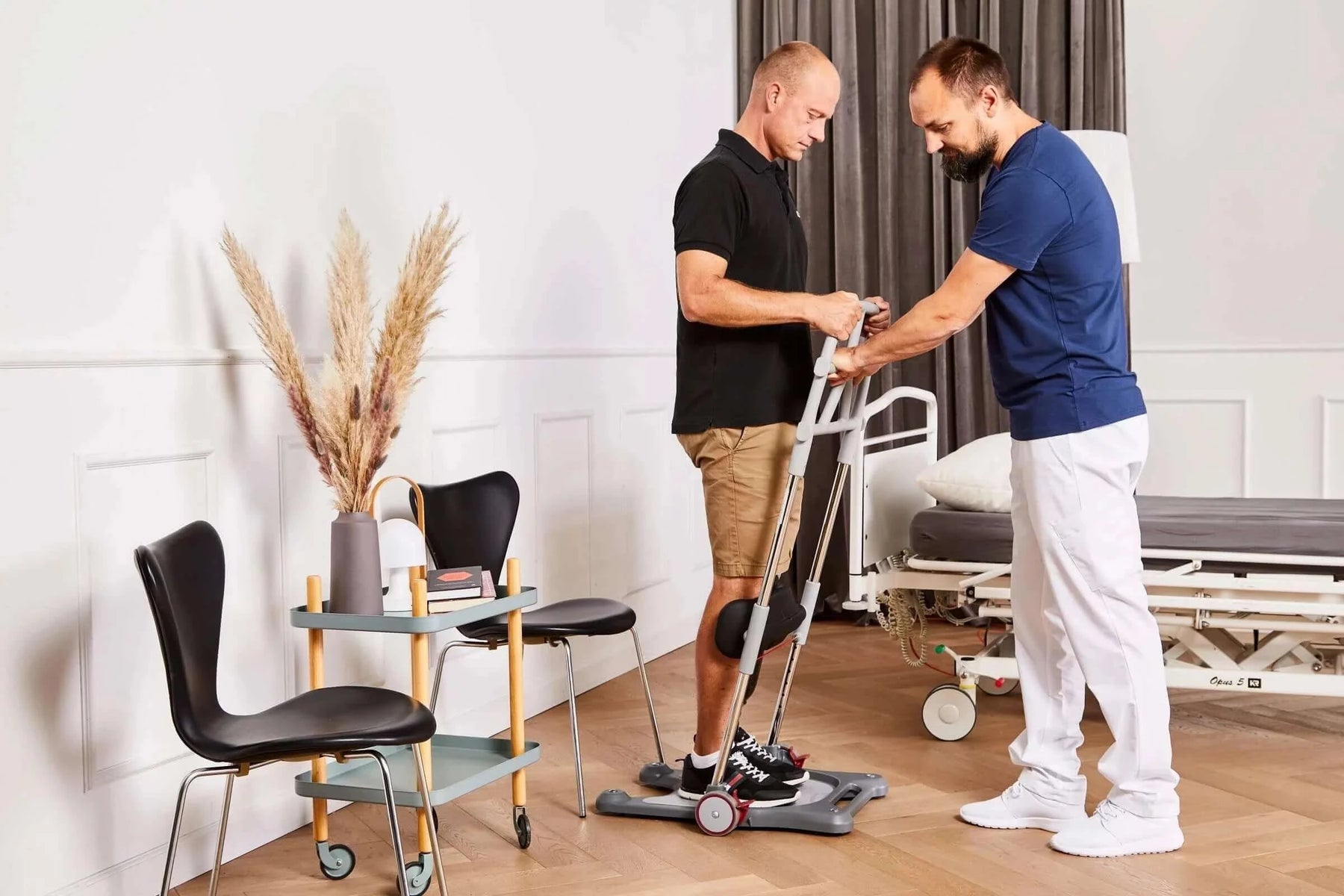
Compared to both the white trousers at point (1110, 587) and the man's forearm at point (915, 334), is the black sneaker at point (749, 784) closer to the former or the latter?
the white trousers at point (1110, 587)

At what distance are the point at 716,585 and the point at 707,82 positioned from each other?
269 centimetres

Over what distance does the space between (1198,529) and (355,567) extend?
2.06 metres

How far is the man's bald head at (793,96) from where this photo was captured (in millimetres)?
2711

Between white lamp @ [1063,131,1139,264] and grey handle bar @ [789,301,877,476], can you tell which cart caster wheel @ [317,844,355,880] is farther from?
white lamp @ [1063,131,1139,264]

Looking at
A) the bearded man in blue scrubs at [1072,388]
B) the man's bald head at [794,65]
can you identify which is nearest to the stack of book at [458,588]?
the bearded man in blue scrubs at [1072,388]

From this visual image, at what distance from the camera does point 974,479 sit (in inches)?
139

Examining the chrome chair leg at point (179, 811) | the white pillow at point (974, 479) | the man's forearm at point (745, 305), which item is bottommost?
the chrome chair leg at point (179, 811)

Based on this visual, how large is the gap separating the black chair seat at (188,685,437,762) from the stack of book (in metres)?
0.24

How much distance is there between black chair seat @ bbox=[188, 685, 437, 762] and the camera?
2006 millimetres

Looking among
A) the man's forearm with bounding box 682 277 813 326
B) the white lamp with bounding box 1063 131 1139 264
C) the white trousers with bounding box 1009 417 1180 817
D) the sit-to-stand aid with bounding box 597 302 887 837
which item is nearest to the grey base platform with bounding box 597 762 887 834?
the sit-to-stand aid with bounding box 597 302 887 837

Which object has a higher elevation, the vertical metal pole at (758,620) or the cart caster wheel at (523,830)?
the vertical metal pole at (758,620)

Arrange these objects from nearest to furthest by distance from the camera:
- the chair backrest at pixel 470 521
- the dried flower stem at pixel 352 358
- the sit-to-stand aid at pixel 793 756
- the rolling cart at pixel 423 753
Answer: the rolling cart at pixel 423 753 → the dried flower stem at pixel 352 358 → the sit-to-stand aid at pixel 793 756 → the chair backrest at pixel 470 521

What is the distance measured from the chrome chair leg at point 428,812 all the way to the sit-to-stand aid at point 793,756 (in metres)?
0.60

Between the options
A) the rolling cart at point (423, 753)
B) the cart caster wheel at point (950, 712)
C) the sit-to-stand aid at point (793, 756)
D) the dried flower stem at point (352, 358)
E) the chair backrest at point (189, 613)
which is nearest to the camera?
the chair backrest at point (189, 613)
